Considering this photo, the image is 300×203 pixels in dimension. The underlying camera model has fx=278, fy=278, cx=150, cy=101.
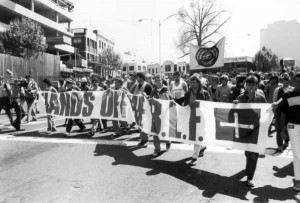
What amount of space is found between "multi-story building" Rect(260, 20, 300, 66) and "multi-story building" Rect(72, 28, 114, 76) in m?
95.4

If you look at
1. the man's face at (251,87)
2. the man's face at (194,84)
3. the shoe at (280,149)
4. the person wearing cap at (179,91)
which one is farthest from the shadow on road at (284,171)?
the person wearing cap at (179,91)

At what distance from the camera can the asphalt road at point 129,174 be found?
4246 mm

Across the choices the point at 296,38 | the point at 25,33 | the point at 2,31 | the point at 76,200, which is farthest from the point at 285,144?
the point at 296,38

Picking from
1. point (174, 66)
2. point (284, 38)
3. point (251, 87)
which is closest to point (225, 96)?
point (251, 87)

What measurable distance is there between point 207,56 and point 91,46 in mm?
62620

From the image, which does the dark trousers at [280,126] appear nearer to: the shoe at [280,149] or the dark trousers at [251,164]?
the shoe at [280,149]

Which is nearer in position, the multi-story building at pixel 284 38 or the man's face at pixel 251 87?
the man's face at pixel 251 87

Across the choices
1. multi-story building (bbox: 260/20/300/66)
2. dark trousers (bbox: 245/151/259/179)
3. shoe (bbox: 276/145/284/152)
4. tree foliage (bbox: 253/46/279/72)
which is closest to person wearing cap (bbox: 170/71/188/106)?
shoe (bbox: 276/145/284/152)

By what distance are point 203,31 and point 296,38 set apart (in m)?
108

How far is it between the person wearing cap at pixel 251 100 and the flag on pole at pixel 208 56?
6.04 meters

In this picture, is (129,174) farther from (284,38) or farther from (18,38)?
(284,38)

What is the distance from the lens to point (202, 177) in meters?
5.06

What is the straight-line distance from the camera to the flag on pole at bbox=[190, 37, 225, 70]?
1090cm

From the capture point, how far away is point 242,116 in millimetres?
5109
